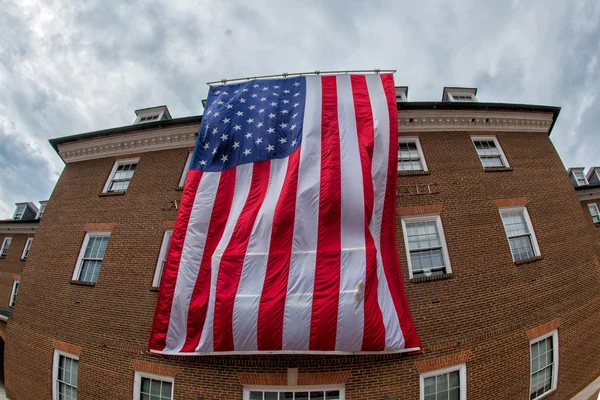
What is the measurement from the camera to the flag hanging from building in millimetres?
4992

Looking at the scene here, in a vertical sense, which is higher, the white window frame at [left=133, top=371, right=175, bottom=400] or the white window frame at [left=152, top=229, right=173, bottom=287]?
the white window frame at [left=152, top=229, right=173, bottom=287]

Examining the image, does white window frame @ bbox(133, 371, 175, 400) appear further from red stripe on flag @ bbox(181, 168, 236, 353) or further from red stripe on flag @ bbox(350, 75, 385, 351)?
red stripe on flag @ bbox(350, 75, 385, 351)

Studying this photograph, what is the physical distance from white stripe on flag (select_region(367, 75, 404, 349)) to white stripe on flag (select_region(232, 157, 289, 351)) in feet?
8.24

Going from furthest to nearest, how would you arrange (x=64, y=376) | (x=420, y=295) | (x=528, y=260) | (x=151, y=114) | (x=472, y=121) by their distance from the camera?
1. (x=151, y=114)
2. (x=472, y=121)
3. (x=64, y=376)
4. (x=528, y=260)
5. (x=420, y=295)

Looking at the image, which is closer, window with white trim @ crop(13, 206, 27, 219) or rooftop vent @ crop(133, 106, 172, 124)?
rooftop vent @ crop(133, 106, 172, 124)

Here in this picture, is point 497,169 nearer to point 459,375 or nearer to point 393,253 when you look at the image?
point 393,253

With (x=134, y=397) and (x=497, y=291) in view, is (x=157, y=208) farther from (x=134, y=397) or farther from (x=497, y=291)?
(x=497, y=291)

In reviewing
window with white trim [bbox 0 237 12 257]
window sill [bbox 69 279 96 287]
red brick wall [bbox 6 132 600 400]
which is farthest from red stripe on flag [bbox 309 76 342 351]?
window with white trim [bbox 0 237 12 257]

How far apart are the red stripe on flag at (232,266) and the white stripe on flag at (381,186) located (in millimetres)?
2900

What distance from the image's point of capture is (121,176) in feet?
30.0

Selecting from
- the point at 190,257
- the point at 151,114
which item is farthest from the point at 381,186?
the point at 151,114

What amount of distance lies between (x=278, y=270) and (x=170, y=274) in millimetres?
2909

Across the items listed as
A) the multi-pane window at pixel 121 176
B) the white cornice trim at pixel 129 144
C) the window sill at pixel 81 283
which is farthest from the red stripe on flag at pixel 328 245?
the multi-pane window at pixel 121 176

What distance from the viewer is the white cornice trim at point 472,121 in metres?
8.34
